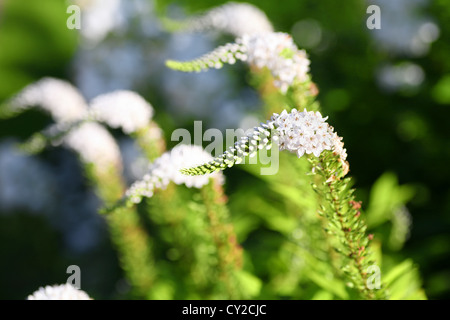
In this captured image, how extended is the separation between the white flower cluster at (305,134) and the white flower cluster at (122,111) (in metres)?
1.13

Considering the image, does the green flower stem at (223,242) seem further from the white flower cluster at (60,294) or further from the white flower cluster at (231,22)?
the white flower cluster at (231,22)

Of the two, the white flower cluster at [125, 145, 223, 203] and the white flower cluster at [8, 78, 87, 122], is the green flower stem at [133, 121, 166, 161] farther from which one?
the white flower cluster at [8, 78, 87, 122]

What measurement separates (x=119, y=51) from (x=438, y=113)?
2.92 metres

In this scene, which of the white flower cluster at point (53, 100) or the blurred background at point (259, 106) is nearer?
the white flower cluster at point (53, 100)

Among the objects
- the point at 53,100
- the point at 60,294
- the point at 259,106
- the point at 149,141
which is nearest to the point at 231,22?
the point at 149,141

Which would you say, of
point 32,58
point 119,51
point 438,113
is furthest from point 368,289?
point 32,58

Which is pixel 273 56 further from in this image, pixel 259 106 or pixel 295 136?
pixel 259 106

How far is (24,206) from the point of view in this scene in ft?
17.5

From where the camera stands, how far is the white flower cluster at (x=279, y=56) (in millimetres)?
2119

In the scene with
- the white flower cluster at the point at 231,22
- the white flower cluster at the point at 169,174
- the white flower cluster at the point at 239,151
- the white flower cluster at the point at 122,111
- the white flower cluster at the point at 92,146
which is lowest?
the white flower cluster at the point at 239,151

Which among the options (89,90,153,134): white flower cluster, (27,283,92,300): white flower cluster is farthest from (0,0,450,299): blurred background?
(27,283,92,300): white flower cluster

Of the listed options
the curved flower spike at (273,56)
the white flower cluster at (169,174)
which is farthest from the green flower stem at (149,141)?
the curved flower spike at (273,56)

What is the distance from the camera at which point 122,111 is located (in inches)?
102

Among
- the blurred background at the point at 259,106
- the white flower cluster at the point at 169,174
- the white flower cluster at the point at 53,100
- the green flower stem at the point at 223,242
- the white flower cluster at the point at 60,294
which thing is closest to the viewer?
the white flower cluster at the point at 60,294
